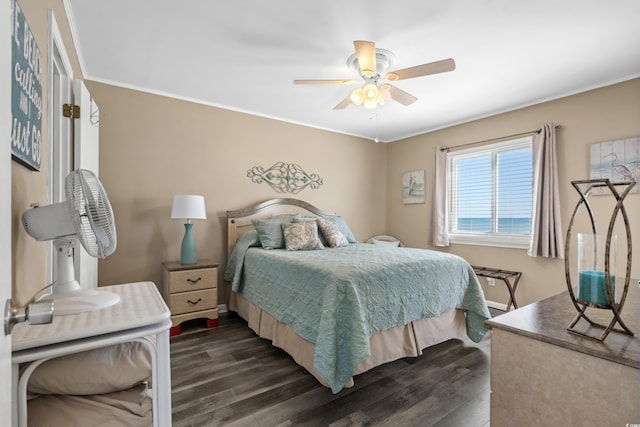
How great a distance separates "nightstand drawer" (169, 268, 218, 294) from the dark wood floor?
21.1 inches

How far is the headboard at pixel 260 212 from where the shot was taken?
3.47 m

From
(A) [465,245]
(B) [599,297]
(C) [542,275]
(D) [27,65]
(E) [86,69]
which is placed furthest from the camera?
(A) [465,245]

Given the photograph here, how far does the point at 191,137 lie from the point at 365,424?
10.4 ft

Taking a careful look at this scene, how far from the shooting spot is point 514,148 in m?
3.56

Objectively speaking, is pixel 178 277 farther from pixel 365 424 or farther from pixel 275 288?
pixel 365 424

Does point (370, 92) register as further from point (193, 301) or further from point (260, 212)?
point (193, 301)

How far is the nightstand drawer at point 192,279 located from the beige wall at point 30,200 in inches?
55.9

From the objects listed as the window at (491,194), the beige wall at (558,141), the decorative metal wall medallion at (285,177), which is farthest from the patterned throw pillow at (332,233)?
the window at (491,194)

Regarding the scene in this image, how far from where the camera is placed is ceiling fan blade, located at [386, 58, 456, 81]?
6.24 ft

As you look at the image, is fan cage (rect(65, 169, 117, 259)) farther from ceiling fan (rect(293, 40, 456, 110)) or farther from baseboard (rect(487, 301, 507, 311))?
baseboard (rect(487, 301, 507, 311))

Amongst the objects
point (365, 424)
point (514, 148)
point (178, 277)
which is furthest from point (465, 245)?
point (178, 277)

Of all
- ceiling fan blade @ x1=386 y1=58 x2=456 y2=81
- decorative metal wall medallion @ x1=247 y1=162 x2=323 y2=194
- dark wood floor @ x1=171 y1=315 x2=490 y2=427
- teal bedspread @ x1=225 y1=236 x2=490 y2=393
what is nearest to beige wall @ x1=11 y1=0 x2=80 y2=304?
dark wood floor @ x1=171 y1=315 x2=490 y2=427

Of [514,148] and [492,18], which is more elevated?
[492,18]

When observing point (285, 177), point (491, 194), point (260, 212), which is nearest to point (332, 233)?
point (260, 212)
